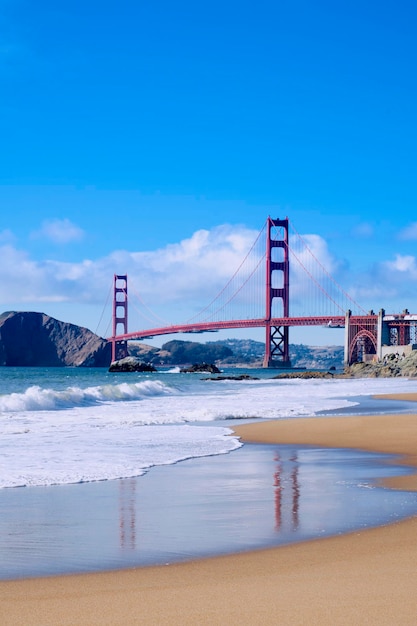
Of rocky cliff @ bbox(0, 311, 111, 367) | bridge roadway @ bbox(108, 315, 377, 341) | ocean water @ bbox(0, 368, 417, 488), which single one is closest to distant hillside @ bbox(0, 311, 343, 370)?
rocky cliff @ bbox(0, 311, 111, 367)

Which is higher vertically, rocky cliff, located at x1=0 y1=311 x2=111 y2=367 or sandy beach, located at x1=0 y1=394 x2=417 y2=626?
rocky cliff, located at x1=0 y1=311 x2=111 y2=367

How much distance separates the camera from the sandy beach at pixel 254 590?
3479 mm

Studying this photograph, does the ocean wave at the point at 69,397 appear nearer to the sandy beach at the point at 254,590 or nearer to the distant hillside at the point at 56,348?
the sandy beach at the point at 254,590

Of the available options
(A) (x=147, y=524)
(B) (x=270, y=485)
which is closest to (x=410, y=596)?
(A) (x=147, y=524)

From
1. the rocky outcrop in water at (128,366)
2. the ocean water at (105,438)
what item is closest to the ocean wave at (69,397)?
the ocean water at (105,438)

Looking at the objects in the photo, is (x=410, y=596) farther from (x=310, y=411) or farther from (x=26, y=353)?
(x=26, y=353)

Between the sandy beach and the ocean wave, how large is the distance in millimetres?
18158

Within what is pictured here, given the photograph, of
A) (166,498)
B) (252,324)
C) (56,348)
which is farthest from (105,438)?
(56,348)

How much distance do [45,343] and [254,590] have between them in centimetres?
13227

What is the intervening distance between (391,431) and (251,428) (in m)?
2.64

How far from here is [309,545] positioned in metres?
4.93

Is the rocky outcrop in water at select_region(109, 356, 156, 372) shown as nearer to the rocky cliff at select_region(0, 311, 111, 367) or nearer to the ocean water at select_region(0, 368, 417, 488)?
the rocky cliff at select_region(0, 311, 111, 367)

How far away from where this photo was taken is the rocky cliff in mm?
125000

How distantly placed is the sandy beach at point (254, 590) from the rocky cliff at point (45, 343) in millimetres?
117969
